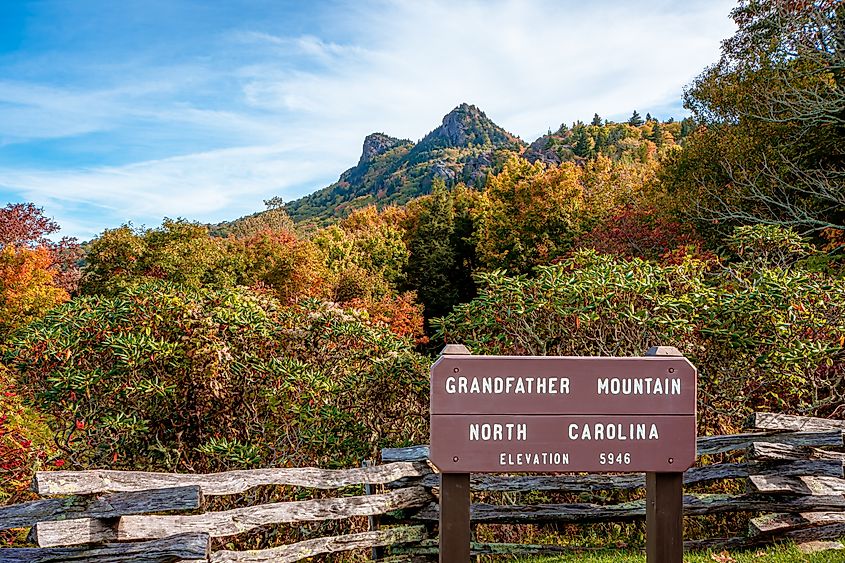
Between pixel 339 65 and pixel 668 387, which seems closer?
pixel 668 387

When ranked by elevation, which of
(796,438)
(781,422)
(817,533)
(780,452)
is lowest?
(817,533)

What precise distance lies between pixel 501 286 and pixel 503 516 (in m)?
2.30

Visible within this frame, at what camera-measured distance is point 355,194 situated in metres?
106

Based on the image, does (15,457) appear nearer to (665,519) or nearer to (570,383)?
(570,383)

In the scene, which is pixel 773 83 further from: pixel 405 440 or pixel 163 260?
pixel 163 260

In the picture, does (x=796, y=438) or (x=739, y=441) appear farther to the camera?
(x=739, y=441)

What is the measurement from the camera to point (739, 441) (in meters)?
6.10

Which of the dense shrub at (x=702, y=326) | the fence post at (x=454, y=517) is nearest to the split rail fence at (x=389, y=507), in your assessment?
the dense shrub at (x=702, y=326)

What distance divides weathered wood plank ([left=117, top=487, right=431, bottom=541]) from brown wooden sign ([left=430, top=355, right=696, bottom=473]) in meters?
2.25

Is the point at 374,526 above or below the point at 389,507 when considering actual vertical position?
below

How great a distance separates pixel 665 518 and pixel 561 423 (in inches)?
31.7

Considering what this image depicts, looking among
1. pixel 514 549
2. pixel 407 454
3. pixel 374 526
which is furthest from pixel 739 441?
pixel 374 526

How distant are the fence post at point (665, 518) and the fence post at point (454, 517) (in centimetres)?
103

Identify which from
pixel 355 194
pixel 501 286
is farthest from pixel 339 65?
pixel 355 194
